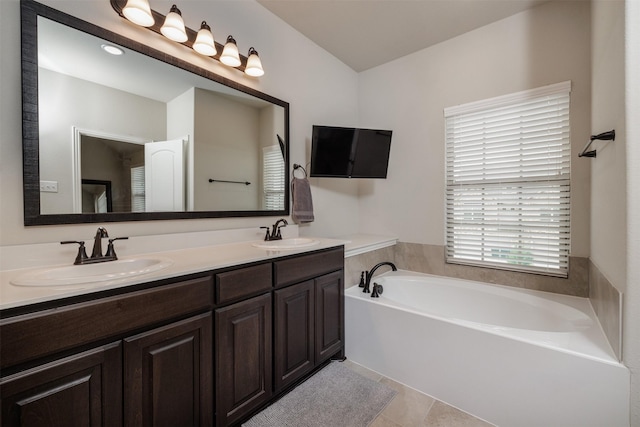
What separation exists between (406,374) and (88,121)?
95.4 inches

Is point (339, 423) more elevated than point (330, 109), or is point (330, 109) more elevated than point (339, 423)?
point (330, 109)

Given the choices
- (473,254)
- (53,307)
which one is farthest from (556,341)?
(53,307)

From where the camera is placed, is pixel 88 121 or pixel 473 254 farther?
pixel 473 254

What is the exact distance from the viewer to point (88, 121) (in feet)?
4.31

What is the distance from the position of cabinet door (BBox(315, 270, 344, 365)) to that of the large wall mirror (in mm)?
813

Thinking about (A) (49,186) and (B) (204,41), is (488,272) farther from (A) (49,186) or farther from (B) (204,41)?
(A) (49,186)

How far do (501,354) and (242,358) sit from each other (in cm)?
144

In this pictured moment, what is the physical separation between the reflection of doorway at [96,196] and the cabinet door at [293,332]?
1.02 meters

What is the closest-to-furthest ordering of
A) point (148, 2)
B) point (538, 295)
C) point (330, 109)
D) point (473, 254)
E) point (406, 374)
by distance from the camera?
point (148, 2) → point (406, 374) → point (538, 295) → point (473, 254) → point (330, 109)

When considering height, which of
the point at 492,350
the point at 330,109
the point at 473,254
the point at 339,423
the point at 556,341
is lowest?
the point at 339,423

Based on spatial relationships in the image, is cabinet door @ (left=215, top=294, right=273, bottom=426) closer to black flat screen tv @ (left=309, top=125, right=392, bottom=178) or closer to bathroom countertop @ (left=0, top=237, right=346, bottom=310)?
bathroom countertop @ (left=0, top=237, right=346, bottom=310)

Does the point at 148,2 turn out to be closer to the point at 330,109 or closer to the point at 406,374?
the point at 330,109

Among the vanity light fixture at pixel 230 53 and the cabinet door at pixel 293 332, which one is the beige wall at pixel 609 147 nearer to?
the cabinet door at pixel 293 332

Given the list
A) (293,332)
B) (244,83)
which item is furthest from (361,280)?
(244,83)
